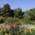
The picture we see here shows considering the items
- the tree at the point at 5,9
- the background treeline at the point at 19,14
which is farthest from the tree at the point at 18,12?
the tree at the point at 5,9

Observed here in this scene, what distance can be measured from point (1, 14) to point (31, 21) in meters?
0.51

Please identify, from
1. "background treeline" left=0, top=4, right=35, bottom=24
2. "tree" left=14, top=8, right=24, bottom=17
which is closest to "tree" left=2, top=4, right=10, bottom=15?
"background treeline" left=0, top=4, right=35, bottom=24

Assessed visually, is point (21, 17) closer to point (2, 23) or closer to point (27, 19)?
point (27, 19)

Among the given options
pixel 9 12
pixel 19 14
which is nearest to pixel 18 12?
pixel 19 14

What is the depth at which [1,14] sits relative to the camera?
184cm

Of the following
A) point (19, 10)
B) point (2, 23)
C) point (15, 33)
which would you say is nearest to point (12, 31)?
point (15, 33)

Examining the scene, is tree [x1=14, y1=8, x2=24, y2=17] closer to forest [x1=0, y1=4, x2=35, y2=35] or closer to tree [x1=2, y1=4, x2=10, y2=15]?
forest [x1=0, y1=4, x2=35, y2=35]

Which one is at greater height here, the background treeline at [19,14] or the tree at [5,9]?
the tree at [5,9]

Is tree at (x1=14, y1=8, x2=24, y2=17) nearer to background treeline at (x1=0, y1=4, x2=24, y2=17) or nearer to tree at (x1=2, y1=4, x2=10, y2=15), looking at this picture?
background treeline at (x1=0, y1=4, x2=24, y2=17)

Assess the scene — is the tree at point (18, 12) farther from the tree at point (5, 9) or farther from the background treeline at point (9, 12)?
the tree at point (5, 9)

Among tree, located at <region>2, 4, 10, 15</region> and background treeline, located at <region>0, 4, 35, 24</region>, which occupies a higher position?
tree, located at <region>2, 4, 10, 15</region>

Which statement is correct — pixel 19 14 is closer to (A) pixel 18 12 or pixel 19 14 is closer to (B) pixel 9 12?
(A) pixel 18 12

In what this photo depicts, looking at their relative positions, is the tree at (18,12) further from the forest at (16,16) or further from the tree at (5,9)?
the tree at (5,9)

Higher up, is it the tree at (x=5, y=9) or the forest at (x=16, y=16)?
the tree at (x=5, y=9)
